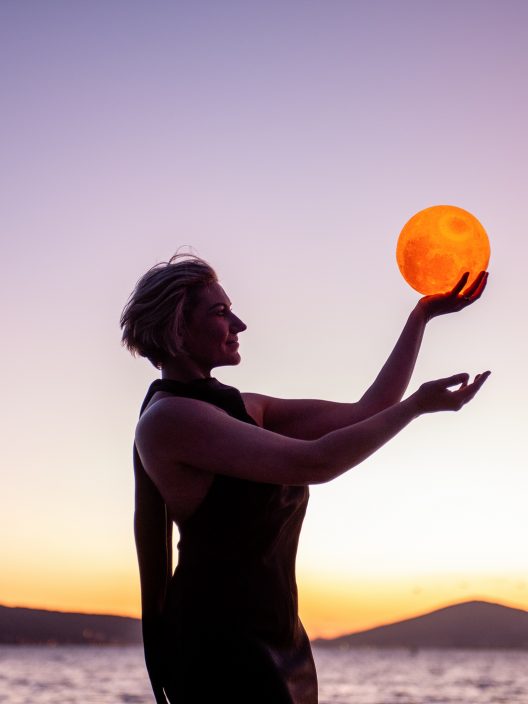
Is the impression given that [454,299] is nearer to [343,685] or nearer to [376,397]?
[376,397]

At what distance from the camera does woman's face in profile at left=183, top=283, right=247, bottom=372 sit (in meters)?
3.35

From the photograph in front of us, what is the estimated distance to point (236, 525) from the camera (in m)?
3.06

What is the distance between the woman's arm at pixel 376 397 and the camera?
3.66 meters

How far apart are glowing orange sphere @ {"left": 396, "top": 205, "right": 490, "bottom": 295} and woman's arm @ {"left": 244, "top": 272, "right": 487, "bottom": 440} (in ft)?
0.24

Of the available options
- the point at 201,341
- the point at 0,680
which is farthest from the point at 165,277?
the point at 0,680

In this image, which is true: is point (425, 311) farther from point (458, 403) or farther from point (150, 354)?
point (150, 354)

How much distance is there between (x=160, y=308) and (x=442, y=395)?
0.98 meters

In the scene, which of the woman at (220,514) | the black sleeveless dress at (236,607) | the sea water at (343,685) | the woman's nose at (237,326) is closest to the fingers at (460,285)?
the woman at (220,514)

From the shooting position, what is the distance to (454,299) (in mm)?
3717

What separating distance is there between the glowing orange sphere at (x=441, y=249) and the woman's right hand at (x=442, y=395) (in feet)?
2.87

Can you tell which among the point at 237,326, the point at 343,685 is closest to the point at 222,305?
the point at 237,326

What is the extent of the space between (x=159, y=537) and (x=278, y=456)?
21.3 inches

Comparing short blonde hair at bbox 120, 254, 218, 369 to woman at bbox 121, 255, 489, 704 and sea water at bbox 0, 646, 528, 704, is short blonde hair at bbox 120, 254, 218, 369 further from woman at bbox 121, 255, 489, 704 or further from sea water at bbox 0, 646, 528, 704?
sea water at bbox 0, 646, 528, 704

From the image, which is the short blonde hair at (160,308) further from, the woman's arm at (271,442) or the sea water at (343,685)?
the sea water at (343,685)
